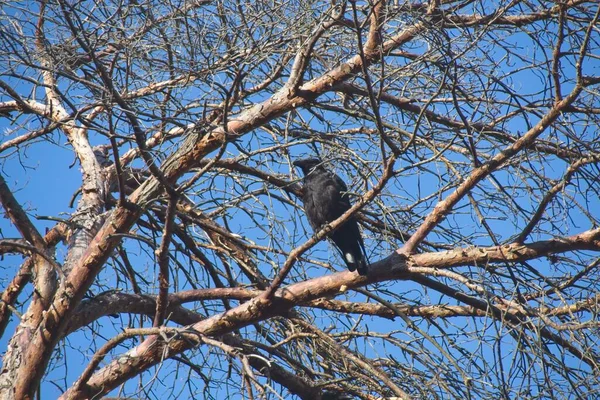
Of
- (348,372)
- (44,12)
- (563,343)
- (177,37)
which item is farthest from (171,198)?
(563,343)

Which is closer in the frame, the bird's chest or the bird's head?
the bird's chest

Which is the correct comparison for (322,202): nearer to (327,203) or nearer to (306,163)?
(327,203)

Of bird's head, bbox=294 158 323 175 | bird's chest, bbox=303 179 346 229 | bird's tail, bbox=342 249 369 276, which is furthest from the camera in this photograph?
bird's head, bbox=294 158 323 175

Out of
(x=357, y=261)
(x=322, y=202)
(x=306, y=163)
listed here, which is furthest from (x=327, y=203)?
(x=357, y=261)

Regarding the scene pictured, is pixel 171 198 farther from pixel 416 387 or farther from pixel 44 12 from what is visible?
pixel 416 387

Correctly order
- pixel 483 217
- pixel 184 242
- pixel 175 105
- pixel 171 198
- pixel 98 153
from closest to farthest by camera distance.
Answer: pixel 171 198, pixel 175 105, pixel 483 217, pixel 184 242, pixel 98 153

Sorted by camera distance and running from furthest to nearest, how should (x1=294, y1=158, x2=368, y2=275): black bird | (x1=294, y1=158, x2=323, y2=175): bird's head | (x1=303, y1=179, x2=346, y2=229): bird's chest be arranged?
(x1=294, y1=158, x2=323, y2=175): bird's head < (x1=303, y1=179, x2=346, y2=229): bird's chest < (x1=294, y1=158, x2=368, y2=275): black bird

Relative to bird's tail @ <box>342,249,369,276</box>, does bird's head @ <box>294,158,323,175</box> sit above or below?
above

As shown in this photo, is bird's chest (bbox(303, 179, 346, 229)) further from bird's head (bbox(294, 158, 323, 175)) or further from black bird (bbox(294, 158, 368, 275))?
bird's head (bbox(294, 158, 323, 175))

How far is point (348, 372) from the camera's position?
4582mm

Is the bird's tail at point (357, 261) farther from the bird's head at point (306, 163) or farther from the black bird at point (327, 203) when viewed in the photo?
the bird's head at point (306, 163)

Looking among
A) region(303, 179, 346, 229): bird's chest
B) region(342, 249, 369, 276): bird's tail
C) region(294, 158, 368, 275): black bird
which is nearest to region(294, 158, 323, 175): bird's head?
region(294, 158, 368, 275): black bird

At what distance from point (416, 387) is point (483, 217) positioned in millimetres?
1021

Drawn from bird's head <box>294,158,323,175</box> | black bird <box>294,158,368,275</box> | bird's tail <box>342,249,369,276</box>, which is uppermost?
bird's head <box>294,158,323,175</box>
